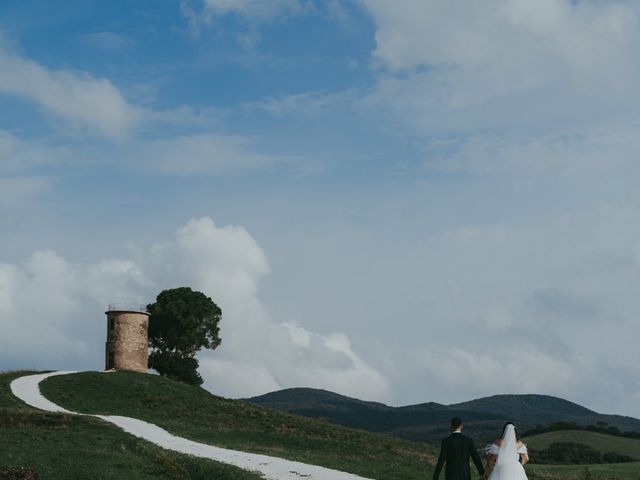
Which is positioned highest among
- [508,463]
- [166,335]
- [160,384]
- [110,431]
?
[166,335]

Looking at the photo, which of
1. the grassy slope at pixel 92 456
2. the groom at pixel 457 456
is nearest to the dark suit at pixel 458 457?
the groom at pixel 457 456

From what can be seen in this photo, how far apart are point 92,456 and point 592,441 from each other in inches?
3200

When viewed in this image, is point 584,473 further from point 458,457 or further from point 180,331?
point 180,331

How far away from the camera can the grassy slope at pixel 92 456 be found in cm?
2989

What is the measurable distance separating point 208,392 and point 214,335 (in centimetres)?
1553

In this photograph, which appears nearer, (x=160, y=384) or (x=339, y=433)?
(x=339, y=433)

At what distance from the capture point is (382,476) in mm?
32594

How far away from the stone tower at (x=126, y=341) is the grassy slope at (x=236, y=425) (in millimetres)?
4126

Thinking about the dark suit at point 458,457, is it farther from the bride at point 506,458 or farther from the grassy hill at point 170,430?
the grassy hill at point 170,430

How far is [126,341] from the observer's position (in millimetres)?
81125

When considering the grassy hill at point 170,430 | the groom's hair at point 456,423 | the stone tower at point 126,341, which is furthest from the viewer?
the stone tower at point 126,341

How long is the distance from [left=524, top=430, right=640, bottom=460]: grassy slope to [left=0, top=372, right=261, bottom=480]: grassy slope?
67.7 m

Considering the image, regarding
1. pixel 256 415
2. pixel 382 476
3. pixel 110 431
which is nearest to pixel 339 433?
pixel 256 415

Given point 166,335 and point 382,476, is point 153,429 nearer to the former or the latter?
point 382,476
